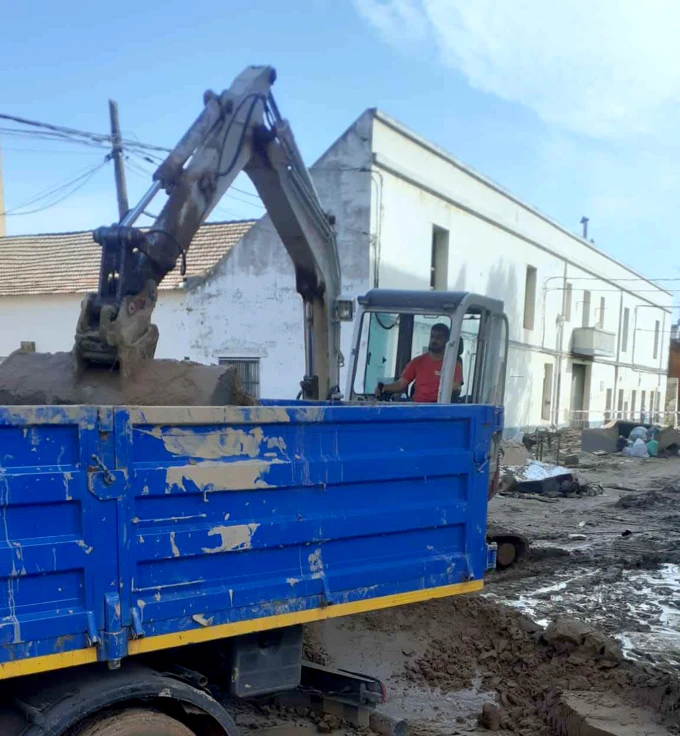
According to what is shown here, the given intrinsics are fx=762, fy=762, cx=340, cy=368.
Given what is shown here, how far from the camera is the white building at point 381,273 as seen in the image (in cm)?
1388

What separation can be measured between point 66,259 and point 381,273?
9773 millimetres

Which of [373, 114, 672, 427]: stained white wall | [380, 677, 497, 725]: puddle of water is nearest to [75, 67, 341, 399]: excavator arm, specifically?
[380, 677, 497, 725]: puddle of water

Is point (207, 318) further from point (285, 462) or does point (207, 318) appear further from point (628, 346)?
point (628, 346)

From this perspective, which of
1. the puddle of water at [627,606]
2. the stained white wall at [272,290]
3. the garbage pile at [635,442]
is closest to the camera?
the puddle of water at [627,606]

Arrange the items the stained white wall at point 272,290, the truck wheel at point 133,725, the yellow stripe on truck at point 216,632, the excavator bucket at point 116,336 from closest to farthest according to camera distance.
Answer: the yellow stripe on truck at point 216,632 < the truck wheel at point 133,725 < the excavator bucket at point 116,336 < the stained white wall at point 272,290

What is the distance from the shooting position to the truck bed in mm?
2584

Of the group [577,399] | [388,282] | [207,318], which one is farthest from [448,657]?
[577,399]

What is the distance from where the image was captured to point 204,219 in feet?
16.3

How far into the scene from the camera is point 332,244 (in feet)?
21.1

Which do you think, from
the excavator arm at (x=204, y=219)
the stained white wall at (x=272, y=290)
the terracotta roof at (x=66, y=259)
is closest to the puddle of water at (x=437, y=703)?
the excavator arm at (x=204, y=219)

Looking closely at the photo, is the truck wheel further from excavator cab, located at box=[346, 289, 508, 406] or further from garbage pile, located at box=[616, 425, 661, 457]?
garbage pile, located at box=[616, 425, 661, 457]

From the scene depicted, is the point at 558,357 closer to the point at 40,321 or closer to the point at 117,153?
the point at 117,153

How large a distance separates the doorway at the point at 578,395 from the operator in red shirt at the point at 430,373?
19.7 meters

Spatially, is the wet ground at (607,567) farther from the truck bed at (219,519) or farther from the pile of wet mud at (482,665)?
the truck bed at (219,519)
